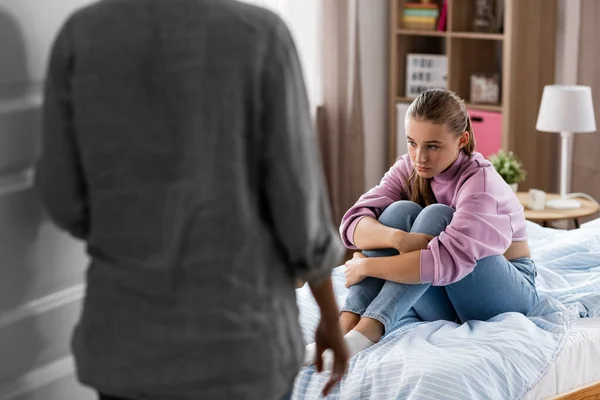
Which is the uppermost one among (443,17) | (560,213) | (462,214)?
(443,17)

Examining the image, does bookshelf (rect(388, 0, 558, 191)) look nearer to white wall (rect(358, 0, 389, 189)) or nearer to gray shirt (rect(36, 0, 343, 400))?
white wall (rect(358, 0, 389, 189))

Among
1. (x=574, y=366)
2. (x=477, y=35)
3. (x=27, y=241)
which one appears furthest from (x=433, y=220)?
(x=477, y=35)

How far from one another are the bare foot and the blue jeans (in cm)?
1

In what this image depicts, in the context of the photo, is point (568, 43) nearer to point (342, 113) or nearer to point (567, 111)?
point (567, 111)

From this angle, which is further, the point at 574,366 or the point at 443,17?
the point at 443,17

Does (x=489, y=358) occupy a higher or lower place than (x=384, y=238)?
lower

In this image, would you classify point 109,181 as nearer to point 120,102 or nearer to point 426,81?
point 120,102

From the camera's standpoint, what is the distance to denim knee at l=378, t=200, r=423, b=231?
2.32 metres

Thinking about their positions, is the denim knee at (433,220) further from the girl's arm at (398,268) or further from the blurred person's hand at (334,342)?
the blurred person's hand at (334,342)

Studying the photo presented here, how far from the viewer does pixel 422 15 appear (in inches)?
187

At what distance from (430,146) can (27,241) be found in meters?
1.15

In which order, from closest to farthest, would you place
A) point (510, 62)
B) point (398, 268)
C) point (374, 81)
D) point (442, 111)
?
point (398, 268), point (442, 111), point (510, 62), point (374, 81)

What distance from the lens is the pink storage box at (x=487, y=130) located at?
444cm

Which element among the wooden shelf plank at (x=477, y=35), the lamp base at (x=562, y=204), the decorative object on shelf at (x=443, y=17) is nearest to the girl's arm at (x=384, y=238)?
the lamp base at (x=562, y=204)
